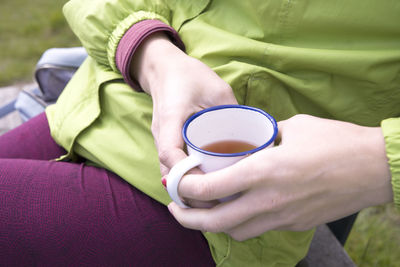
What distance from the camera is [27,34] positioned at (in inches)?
132

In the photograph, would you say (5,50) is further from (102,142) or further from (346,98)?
(346,98)

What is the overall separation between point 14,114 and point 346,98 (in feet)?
6.66

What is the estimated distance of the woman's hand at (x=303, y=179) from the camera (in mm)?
574

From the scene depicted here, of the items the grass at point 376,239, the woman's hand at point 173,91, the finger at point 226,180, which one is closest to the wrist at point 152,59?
the woman's hand at point 173,91

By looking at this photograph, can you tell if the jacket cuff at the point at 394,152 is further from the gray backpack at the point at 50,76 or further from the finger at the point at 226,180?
the gray backpack at the point at 50,76

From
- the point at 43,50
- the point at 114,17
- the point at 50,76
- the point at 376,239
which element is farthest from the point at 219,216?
the point at 43,50

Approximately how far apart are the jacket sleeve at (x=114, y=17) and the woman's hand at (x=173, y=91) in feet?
0.31

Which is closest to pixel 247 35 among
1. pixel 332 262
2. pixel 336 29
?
pixel 336 29

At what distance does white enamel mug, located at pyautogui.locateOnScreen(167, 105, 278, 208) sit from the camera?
58 centimetres

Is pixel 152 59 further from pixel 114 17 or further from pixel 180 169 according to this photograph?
pixel 180 169

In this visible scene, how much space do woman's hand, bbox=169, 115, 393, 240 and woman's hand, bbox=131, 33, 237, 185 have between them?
99 millimetres

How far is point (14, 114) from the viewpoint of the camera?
2271mm

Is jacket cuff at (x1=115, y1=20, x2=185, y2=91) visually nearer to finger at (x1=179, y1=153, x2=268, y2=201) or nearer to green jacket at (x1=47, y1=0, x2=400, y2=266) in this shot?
green jacket at (x1=47, y1=0, x2=400, y2=266)

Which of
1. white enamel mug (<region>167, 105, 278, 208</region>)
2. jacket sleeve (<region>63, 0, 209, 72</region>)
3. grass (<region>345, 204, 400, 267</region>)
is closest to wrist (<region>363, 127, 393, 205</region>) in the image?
white enamel mug (<region>167, 105, 278, 208</region>)
